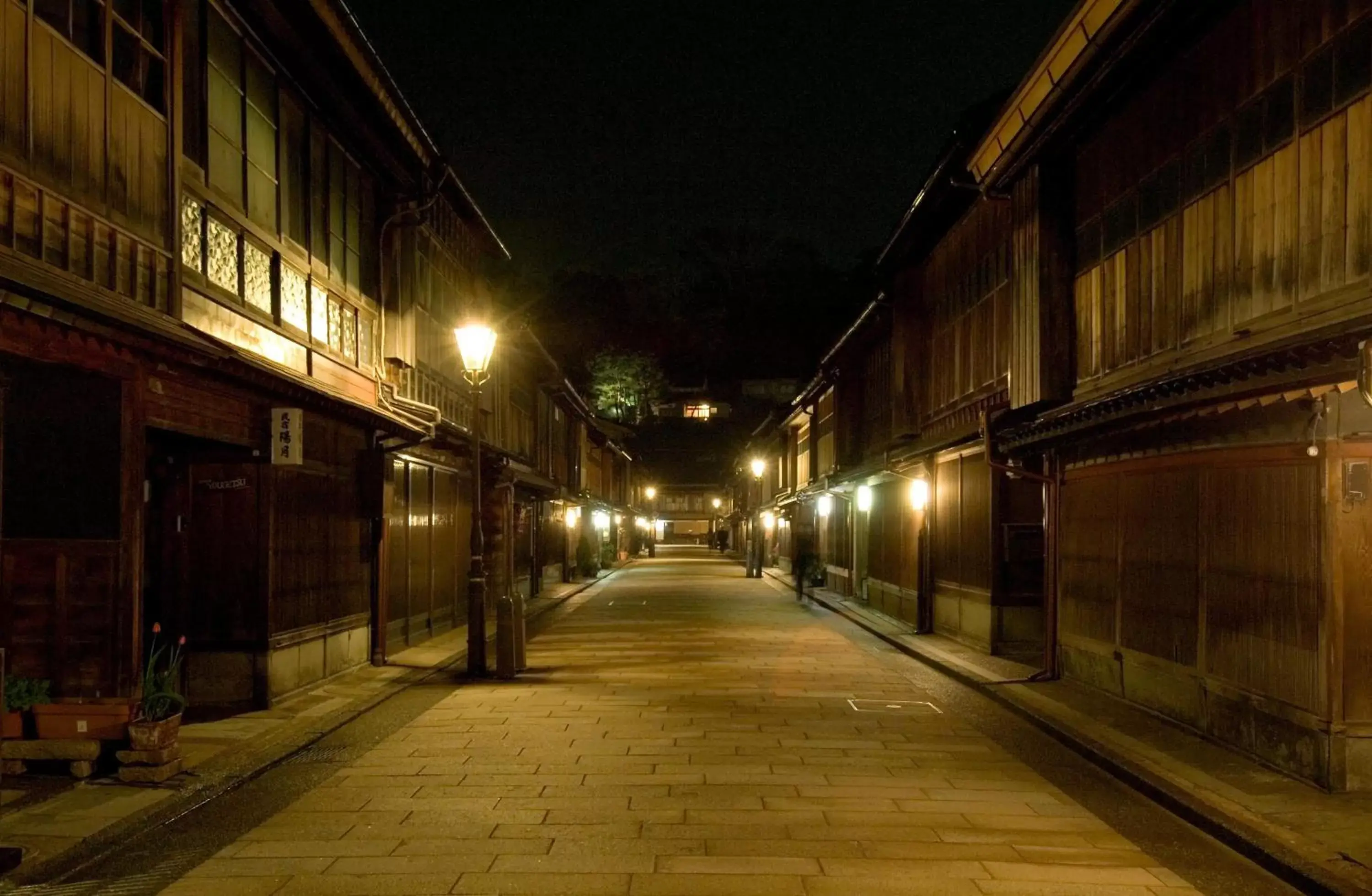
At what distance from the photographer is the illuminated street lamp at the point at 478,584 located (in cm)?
1608

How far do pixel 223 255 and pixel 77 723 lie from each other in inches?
238

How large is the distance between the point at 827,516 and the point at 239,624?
29705 millimetres

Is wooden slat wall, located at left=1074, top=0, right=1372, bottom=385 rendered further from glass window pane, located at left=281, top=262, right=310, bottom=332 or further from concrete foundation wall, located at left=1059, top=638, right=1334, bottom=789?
glass window pane, located at left=281, top=262, right=310, bottom=332

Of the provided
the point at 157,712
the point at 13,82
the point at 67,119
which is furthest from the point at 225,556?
the point at 13,82

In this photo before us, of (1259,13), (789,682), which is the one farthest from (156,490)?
(1259,13)

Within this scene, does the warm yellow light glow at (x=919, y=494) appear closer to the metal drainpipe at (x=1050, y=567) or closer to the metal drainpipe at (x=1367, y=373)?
the metal drainpipe at (x=1050, y=567)

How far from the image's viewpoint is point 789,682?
15.8m

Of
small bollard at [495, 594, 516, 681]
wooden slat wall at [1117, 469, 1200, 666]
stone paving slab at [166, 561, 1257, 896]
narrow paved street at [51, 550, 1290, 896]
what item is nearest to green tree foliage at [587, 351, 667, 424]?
small bollard at [495, 594, 516, 681]

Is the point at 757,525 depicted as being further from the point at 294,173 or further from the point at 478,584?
the point at 294,173

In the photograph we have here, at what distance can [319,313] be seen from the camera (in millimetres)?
16188

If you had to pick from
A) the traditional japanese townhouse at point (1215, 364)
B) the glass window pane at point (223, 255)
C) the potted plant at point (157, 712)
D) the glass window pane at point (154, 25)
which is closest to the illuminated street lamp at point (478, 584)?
the glass window pane at point (223, 255)

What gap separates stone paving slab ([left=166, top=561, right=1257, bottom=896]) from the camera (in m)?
6.79

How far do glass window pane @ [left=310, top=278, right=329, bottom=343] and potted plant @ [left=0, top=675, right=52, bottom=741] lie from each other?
7505mm

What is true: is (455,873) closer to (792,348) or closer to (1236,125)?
(1236,125)
